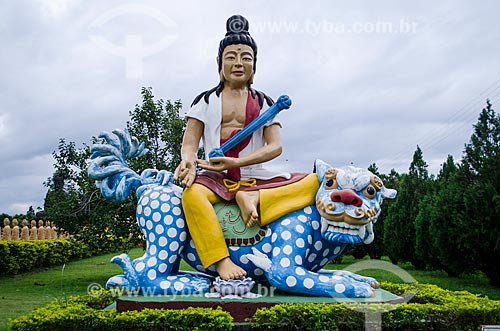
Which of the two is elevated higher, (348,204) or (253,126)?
(253,126)

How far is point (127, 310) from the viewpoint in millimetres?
3891

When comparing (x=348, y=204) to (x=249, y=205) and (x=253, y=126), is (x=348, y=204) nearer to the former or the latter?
(x=249, y=205)

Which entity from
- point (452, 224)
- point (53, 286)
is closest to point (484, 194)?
point (452, 224)

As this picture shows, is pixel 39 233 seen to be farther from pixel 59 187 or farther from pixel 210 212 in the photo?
pixel 210 212

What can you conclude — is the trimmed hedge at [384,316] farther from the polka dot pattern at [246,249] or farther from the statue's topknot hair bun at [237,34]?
the statue's topknot hair bun at [237,34]

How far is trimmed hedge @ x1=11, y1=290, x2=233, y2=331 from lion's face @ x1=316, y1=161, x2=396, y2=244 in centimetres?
109

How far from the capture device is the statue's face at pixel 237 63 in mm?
4504

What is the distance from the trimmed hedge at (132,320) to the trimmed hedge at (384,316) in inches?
12.4

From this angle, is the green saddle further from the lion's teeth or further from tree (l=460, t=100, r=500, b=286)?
tree (l=460, t=100, r=500, b=286)

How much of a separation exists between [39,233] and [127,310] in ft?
52.9

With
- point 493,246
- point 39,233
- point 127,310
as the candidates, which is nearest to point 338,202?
point 127,310

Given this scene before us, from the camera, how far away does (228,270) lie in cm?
407

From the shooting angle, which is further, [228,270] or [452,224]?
[452,224]

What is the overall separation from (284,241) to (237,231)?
41 centimetres
